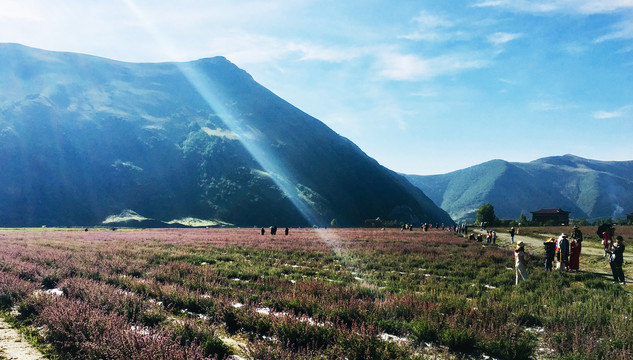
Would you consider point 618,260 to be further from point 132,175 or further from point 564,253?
point 132,175

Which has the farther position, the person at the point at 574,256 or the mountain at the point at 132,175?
the mountain at the point at 132,175

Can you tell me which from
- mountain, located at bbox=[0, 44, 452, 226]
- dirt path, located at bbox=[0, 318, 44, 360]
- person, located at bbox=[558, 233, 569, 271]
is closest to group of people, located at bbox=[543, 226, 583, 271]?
person, located at bbox=[558, 233, 569, 271]

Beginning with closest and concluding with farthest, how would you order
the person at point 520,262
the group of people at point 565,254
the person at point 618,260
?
the person at point 520,262 → the person at point 618,260 → the group of people at point 565,254

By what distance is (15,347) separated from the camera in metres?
5.87

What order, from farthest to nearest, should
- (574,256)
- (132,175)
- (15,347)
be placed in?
(132,175)
(574,256)
(15,347)

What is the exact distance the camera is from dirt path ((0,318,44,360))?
5.46 m

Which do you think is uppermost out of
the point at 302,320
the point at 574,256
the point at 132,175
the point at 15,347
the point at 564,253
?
the point at 132,175

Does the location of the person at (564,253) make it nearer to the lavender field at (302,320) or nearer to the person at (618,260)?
the person at (618,260)

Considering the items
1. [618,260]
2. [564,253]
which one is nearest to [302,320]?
[618,260]

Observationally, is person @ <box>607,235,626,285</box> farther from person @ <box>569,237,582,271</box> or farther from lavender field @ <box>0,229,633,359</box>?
person @ <box>569,237,582,271</box>

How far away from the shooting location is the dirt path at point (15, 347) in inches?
215

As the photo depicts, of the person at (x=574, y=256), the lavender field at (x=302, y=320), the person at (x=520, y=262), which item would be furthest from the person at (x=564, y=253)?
the person at (x=520, y=262)

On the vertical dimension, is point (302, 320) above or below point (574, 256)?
below

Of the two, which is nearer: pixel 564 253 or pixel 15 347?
pixel 15 347
